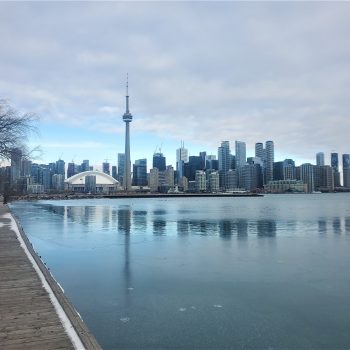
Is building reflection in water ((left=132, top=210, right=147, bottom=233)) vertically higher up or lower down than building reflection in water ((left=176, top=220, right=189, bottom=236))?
lower down

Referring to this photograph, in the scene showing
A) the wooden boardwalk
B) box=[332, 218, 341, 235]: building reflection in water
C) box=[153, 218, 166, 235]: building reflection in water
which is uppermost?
the wooden boardwalk

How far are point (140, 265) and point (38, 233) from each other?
17149 millimetres

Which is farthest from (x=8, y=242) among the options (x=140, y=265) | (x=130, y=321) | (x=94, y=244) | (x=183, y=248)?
(x=130, y=321)

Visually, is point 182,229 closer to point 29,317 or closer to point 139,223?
point 139,223

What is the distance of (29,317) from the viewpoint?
8.55m

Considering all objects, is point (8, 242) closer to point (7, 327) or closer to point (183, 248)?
point (183, 248)

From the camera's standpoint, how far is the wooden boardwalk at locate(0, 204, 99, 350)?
23.6 ft

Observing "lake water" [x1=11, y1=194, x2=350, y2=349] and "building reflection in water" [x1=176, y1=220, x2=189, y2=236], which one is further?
"building reflection in water" [x1=176, y1=220, x2=189, y2=236]

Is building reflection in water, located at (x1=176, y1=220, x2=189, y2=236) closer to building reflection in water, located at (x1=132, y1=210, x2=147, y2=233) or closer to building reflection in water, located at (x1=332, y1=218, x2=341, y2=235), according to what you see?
building reflection in water, located at (x1=132, y1=210, x2=147, y2=233)

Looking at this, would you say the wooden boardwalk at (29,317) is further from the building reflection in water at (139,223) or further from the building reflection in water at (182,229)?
the building reflection in water at (139,223)

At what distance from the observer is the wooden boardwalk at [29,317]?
7.19 meters

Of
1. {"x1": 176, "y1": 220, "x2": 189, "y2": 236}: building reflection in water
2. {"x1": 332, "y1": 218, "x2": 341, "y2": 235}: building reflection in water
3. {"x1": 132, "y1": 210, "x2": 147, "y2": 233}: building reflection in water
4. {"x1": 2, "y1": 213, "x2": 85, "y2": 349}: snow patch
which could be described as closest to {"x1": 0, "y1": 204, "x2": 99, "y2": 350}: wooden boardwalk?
{"x1": 2, "y1": 213, "x2": 85, "y2": 349}: snow patch

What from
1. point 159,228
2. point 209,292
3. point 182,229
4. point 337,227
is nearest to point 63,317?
point 209,292

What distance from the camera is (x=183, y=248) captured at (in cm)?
2323
